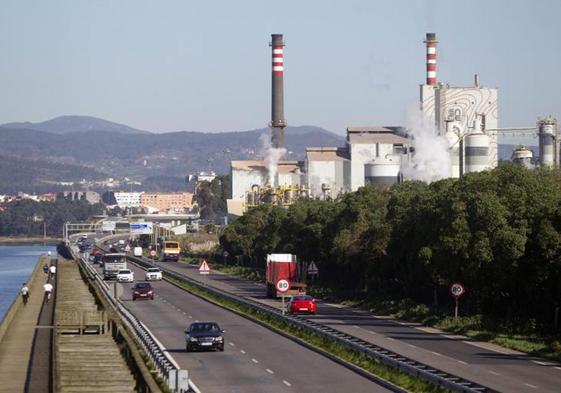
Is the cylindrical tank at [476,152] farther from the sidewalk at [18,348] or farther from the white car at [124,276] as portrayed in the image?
the sidewalk at [18,348]

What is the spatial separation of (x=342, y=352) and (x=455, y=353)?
5.11 m

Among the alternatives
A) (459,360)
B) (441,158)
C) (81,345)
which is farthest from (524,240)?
(441,158)

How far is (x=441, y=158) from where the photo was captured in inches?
6599

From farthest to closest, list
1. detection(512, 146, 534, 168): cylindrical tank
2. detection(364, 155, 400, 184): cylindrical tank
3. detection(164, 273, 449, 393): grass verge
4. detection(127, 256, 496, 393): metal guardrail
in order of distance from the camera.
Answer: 1. detection(364, 155, 400, 184): cylindrical tank
2. detection(512, 146, 534, 168): cylindrical tank
3. detection(164, 273, 449, 393): grass verge
4. detection(127, 256, 496, 393): metal guardrail

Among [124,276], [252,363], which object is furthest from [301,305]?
[124,276]

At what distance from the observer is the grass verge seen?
36656 millimetres

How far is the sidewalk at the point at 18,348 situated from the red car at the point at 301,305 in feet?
44.2

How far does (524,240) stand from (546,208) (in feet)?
6.59

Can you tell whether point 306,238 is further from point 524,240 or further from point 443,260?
point 524,240

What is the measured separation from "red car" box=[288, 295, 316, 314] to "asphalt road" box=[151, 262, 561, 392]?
25.4 inches

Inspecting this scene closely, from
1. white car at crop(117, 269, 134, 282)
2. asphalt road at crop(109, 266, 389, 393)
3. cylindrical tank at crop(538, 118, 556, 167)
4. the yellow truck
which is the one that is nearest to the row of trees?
asphalt road at crop(109, 266, 389, 393)

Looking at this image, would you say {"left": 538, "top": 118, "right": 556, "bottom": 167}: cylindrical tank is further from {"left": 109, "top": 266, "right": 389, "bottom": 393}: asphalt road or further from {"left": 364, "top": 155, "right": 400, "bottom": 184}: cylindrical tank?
{"left": 109, "top": 266, "right": 389, "bottom": 393}: asphalt road

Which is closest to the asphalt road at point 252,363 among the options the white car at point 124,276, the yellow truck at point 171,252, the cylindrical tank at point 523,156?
the white car at point 124,276

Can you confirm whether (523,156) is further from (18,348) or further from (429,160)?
(18,348)
